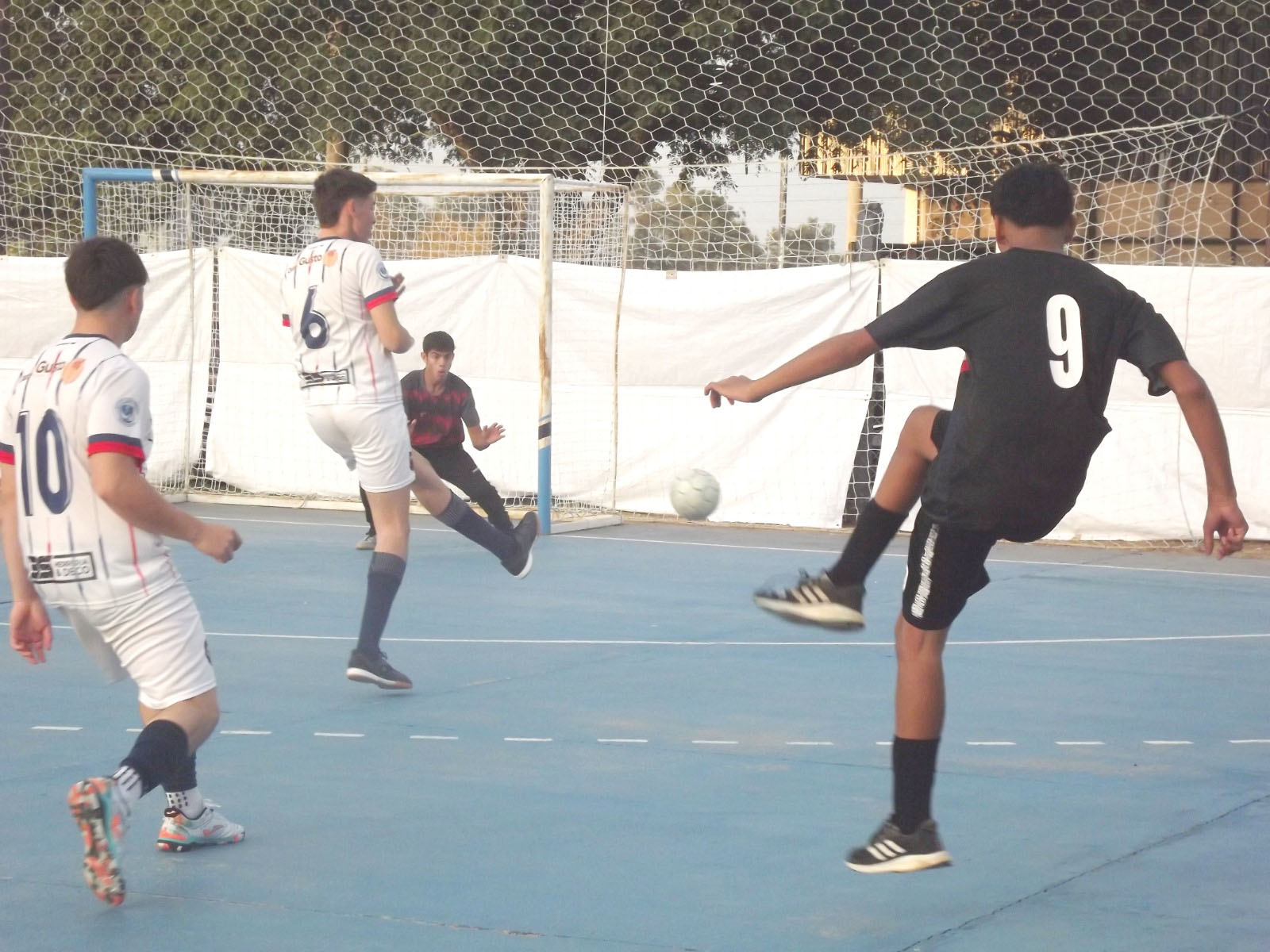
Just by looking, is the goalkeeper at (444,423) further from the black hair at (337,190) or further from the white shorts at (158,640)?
the white shorts at (158,640)

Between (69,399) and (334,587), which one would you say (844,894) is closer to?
(69,399)

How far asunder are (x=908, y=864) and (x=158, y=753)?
188 centimetres

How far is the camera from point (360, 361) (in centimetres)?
720

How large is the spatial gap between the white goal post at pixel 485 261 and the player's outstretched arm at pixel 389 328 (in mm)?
5961

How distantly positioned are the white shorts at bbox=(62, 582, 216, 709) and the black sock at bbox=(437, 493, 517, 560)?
3.75 m

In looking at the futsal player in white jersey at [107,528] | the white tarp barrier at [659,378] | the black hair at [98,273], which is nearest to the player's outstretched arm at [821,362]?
the futsal player in white jersey at [107,528]

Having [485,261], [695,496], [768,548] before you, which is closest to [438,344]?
[695,496]

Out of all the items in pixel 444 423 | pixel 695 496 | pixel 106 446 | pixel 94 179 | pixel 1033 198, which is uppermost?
pixel 94 179

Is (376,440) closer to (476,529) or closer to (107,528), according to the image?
(476,529)

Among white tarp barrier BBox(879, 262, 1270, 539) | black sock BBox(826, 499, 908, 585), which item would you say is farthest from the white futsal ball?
black sock BBox(826, 499, 908, 585)

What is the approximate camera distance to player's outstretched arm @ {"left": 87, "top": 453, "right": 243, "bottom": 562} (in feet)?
13.5

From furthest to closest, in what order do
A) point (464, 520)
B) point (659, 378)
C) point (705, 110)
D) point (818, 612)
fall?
point (705, 110), point (659, 378), point (464, 520), point (818, 612)

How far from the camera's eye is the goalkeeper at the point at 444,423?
11.8 metres

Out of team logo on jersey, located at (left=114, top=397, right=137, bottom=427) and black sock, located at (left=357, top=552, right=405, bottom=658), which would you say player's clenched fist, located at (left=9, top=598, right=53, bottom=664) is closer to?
team logo on jersey, located at (left=114, top=397, right=137, bottom=427)
